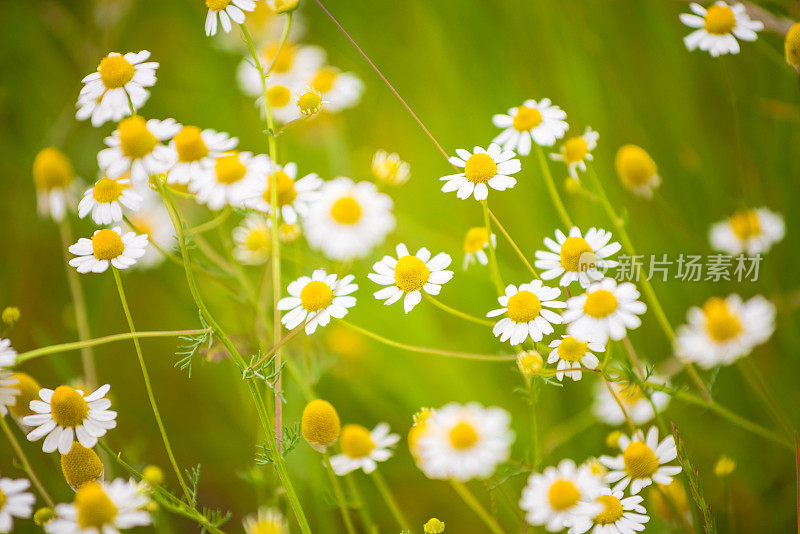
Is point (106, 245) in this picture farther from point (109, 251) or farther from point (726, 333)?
point (726, 333)

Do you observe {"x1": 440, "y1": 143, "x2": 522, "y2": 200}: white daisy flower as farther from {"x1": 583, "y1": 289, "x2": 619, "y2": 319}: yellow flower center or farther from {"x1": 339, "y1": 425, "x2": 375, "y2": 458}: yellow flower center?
{"x1": 339, "y1": 425, "x2": 375, "y2": 458}: yellow flower center

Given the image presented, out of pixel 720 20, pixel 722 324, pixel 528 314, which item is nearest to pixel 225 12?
pixel 528 314

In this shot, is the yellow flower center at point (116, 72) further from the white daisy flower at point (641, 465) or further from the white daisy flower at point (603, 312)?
the white daisy flower at point (641, 465)

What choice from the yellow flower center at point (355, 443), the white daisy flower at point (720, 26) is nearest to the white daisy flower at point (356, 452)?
the yellow flower center at point (355, 443)

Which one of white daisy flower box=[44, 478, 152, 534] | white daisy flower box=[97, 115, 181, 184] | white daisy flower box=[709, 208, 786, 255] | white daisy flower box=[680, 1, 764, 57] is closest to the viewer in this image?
white daisy flower box=[44, 478, 152, 534]

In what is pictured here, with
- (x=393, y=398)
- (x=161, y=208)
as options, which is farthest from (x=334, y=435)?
(x=161, y=208)

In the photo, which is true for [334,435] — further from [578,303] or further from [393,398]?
[393,398]

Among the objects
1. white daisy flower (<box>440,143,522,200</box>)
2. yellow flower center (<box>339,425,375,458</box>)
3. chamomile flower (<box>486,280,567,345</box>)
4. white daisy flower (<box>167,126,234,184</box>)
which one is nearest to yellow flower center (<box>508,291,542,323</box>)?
chamomile flower (<box>486,280,567,345</box>)

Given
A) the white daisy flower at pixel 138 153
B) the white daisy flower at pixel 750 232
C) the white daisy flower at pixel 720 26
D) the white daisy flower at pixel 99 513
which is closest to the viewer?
the white daisy flower at pixel 99 513

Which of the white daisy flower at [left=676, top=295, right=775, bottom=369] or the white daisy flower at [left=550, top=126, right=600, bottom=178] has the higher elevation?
the white daisy flower at [left=550, top=126, right=600, bottom=178]
